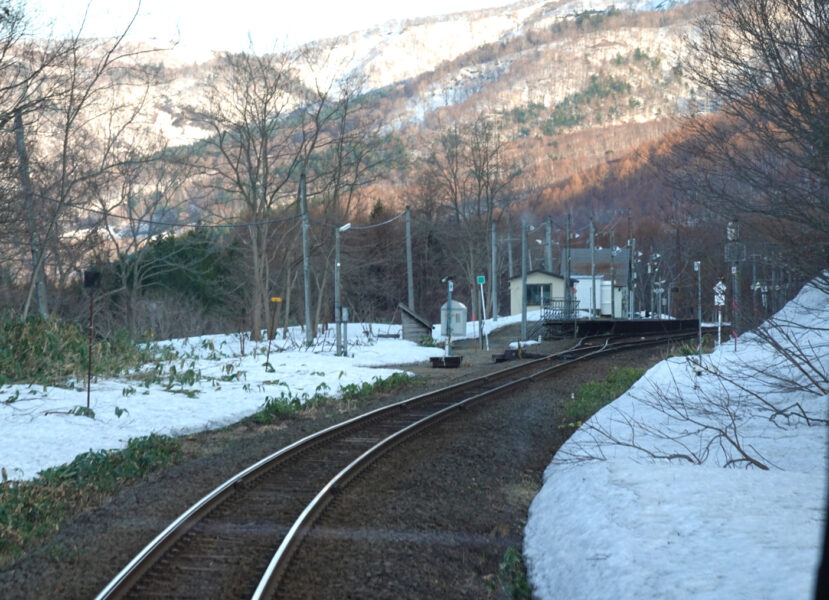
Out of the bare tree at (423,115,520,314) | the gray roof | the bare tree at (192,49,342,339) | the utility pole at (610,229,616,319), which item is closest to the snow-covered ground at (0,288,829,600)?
the bare tree at (192,49,342,339)

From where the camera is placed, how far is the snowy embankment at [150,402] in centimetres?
1243

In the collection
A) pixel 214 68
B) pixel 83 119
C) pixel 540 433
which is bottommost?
pixel 540 433

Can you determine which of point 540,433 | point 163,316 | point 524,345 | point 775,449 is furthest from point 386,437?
point 163,316

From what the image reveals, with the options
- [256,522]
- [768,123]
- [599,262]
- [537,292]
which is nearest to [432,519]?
[256,522]

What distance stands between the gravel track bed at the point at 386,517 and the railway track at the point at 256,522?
0.25 m

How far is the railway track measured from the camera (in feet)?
22.3

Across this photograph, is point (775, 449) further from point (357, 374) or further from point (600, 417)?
point (357, 374)

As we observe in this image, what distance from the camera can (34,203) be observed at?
23547mm

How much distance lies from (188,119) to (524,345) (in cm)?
1953

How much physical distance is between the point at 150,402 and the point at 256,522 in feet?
28.2

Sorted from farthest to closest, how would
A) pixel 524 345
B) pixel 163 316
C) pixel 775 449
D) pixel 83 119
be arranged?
pixel 163 316
pixel 524 345
pixel 83 119
pixel 775 449

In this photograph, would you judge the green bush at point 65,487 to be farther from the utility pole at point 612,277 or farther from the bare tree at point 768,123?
the utility pole at point 612,277

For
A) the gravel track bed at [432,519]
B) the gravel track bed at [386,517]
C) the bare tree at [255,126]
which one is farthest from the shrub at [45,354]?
the bare tree at [255,126]

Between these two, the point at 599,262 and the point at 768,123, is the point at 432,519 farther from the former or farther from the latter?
the point at 599,262
